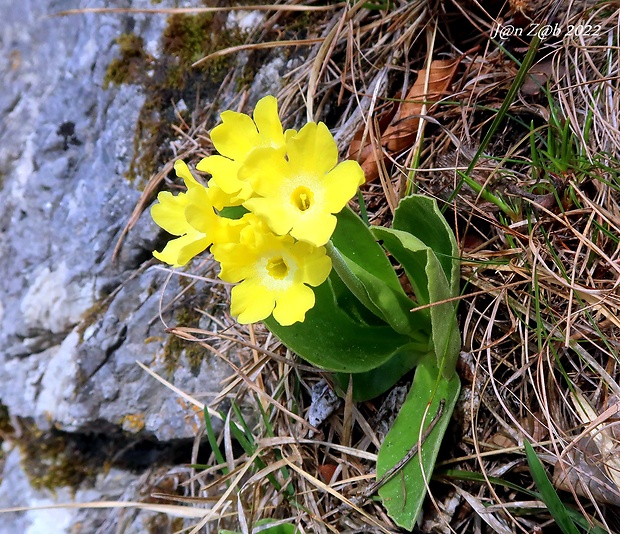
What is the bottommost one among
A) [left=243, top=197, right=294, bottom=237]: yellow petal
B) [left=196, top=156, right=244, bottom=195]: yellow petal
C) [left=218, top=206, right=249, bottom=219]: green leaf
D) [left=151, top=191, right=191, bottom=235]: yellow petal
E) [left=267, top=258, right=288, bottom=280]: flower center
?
[left=267, top=258, right=288, bottom=280]: flower center

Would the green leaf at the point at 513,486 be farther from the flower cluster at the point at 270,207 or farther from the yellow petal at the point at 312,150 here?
the yellow petal at the point at 312,150

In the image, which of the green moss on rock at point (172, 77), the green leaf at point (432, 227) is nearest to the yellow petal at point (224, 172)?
the green leaf at point (432, 227)

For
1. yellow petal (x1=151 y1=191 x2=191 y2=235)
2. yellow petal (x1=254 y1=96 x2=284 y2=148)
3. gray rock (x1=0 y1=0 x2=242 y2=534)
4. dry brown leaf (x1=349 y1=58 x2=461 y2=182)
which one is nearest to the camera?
yellow petal (x1=254 y1=96 x2=284 y2=148)

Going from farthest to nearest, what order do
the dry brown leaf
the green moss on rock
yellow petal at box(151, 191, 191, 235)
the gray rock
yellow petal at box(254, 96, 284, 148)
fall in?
the green moss on rock < the gray rock < the dry brown leaf < yellow petal at box(151, 191, 191, 235) < yellow petal at box(254, 96, 284, 148)

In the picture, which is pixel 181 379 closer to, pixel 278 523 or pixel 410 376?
pixel 278 523

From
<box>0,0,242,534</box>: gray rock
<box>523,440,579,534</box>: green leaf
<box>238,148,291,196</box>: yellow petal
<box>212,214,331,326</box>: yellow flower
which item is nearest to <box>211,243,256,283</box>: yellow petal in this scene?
<box>212,214,331,326</box>: yellow flower

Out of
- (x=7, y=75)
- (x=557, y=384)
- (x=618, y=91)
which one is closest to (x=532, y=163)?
(x=618, y=91)

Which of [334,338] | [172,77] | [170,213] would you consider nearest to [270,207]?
[170,213]

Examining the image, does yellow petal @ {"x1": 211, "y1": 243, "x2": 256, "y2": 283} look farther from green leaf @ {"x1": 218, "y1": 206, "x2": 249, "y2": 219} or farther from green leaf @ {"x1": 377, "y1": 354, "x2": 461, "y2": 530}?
green leaf @ {"x1": 377, "y1": 354, "x2": 461, "y2": 530}
